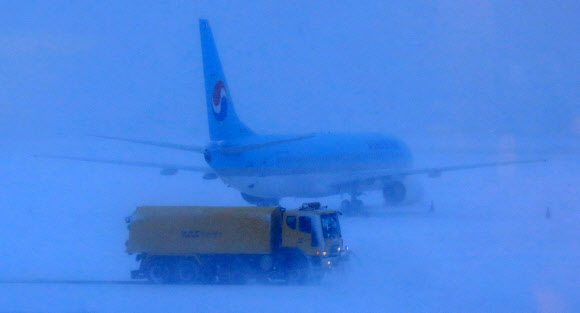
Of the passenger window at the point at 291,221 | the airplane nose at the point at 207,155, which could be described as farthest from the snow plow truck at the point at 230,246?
the airplane nose at the point at 207,155

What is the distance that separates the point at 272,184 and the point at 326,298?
18.6m

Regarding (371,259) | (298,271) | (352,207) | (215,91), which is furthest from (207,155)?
(298,271)

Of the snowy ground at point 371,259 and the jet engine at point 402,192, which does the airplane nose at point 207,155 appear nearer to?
the snowy ground at point 371,259

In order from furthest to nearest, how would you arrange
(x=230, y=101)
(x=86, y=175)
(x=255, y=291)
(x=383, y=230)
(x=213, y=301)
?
(x=86, y=175) → (x=230, y=101) → (x=383, y=230) → (x=255, y=291) → (x=213, y=301)

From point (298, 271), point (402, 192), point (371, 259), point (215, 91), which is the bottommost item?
point (298, 271)

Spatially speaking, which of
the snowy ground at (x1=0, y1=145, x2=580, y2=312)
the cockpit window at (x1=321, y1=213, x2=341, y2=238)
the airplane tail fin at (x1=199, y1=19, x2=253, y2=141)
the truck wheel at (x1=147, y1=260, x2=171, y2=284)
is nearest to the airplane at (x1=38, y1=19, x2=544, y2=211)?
the airplane tail fin at (x1=199, y1=19, x2=253, y2=141)

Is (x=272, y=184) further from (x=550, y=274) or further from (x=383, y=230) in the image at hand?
(x=550, y=274)

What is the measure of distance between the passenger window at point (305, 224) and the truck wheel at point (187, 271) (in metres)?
2.79

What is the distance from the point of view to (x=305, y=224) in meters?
19.6

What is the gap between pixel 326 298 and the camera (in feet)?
55.5

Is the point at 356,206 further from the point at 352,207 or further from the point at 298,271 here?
the point at 298,271

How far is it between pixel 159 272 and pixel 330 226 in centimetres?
451

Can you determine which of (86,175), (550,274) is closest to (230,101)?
(550,274)

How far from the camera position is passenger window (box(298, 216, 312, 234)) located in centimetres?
1945
